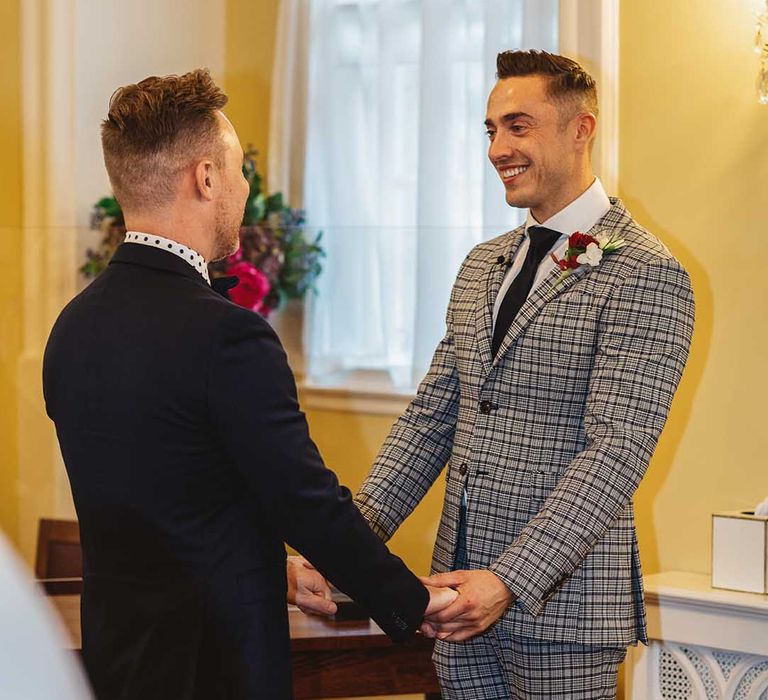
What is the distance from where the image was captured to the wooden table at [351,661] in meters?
2.68

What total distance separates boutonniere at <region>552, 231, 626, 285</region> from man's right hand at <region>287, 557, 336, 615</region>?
690mm

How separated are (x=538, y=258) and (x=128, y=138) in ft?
2.63

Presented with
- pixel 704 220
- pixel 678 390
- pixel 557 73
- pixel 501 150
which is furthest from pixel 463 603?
pixel 704 220

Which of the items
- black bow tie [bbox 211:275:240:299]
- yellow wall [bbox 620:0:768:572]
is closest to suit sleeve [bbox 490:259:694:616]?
black bow tie [bbox 211:275:240:299]

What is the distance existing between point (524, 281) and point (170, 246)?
71 centimetres

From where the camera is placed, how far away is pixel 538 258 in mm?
2117

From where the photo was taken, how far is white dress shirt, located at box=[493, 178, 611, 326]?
2.09 metres

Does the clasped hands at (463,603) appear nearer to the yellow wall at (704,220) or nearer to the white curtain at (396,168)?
the yellow wall at (704,220)

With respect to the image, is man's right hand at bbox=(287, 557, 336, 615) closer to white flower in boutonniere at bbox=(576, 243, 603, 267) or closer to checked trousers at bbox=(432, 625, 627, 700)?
checked trousers at bbox=(432, 625, 627, 700)

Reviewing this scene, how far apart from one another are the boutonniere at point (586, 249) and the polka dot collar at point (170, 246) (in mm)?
658

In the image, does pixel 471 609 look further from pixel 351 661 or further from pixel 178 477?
pixel 351 661

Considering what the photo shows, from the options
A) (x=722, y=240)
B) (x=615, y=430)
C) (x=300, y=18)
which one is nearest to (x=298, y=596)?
(x=615, y=430)

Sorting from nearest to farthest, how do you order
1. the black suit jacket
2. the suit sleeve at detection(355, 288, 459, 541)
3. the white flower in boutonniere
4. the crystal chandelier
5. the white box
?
the black suit jacket → the white flower in boutonniere → the suit sleeve at detection(355, 288, 459, 541) → the white box → the crystal chandelier

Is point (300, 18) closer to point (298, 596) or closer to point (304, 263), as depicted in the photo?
point (304, 263)
